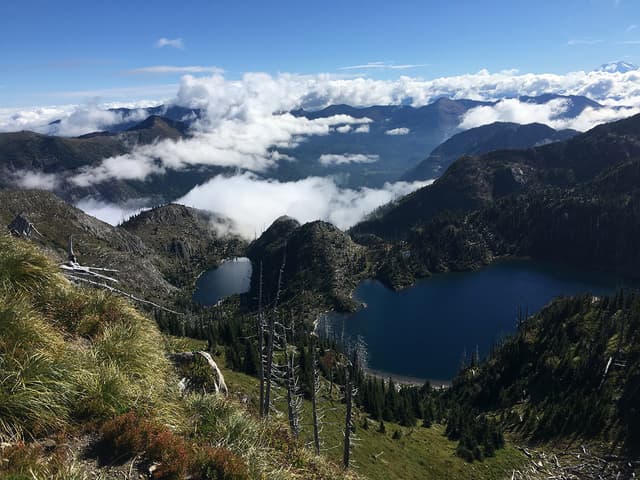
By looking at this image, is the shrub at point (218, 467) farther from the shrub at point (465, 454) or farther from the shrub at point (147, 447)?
the shrub at point (465, 454)

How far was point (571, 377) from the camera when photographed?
98500mm

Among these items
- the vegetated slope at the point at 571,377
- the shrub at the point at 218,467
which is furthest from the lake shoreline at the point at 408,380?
the shrub at the point at 218,467

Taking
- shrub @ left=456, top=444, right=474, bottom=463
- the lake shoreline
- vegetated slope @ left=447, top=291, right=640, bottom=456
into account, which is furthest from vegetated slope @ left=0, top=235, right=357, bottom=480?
the lake shoreline

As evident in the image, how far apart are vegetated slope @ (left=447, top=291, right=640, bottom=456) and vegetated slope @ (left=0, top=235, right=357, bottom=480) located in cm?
7690

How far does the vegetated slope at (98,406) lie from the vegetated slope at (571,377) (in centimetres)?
7690

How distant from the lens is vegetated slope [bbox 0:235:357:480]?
28.7 feet

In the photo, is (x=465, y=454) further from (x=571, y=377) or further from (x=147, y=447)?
(x=147, y=447)

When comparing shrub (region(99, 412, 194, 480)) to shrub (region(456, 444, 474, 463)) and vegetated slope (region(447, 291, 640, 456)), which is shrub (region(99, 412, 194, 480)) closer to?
shrub (region(456, 444, 474, 463))

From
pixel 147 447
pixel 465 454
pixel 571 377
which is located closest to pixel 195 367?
pixel 147 447

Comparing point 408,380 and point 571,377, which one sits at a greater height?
point 571,377

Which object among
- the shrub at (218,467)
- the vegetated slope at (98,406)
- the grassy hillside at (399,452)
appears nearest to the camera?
the vegetated slope at (98,406)

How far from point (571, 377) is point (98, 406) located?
374 ft

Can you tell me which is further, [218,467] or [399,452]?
[399,452]

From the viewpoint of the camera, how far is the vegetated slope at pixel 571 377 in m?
73.2
